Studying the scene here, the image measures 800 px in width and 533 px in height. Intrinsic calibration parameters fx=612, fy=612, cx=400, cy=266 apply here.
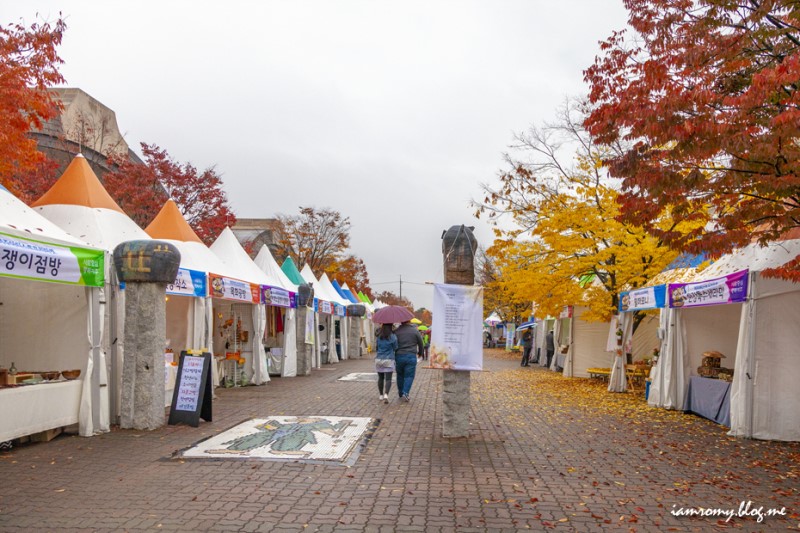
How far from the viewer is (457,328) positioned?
8.77m

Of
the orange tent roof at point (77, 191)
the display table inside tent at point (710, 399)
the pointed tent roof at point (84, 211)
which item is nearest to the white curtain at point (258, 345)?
the pointed tent roof at point (84, 211)

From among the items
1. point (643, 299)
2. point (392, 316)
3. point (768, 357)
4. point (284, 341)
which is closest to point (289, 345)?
point (284, 341)

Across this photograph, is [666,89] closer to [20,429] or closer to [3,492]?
[3,492]

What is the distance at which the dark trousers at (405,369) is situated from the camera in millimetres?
12656

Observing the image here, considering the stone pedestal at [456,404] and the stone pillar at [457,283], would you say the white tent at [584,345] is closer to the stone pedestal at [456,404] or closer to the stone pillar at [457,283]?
the stone pillar at [457,283]

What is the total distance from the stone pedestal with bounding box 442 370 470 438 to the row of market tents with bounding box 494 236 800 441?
4209 mm

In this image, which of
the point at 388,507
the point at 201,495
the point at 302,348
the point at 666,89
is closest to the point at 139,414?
the point at 201,495

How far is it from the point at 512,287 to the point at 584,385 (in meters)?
3.61

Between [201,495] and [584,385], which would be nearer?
[201,495]

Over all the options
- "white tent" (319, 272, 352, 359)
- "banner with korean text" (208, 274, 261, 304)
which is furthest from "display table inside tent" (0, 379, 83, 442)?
"white tent" (319, 272, 352, 359)

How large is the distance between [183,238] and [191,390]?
520 cm

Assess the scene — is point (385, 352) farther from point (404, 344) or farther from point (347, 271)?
point (347, 271)

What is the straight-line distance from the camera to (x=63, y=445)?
7926 millimetres

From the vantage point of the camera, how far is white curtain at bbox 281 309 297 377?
18.9 metres
